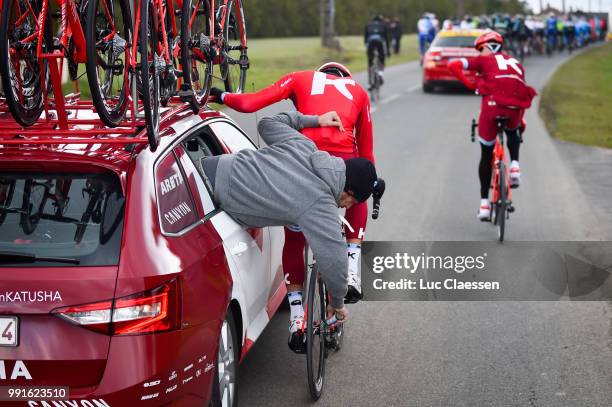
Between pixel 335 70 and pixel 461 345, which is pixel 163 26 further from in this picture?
pixel 461 345

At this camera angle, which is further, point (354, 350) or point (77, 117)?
point (354, 350)

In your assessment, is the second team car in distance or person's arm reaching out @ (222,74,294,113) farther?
the second team car in distance

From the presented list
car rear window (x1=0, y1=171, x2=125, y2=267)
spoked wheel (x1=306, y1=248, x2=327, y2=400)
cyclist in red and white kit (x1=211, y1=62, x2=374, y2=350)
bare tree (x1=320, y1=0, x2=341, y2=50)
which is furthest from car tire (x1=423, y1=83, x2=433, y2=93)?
car rear window (x1=0, y1=171, x2=125, y2=267)

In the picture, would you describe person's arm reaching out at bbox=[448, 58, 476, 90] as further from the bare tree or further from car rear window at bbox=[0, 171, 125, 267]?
the bare tree

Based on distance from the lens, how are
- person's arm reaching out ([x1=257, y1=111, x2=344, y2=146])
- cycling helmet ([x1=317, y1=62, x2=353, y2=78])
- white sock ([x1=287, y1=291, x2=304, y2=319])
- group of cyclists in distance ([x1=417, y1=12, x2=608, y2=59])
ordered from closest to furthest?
1. person's arm reaching out ([x1=257, y1=111, x2=344, y2=146])
2. white sock ([x1=287, y1=291, x2=304, y2=319])
3. cycling helmet ([x1=317, y1=62, x2=353, y2=78])
4. group of cyclists in distance ([x1=417, y1=12, x2=608, y2=59])

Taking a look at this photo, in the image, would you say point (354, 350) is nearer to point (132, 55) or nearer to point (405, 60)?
point (132, 55)

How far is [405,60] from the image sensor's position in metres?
51.0

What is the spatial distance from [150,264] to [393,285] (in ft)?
14.3

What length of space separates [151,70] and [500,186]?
16.6 feet

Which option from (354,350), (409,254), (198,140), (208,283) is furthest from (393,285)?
(208,283)

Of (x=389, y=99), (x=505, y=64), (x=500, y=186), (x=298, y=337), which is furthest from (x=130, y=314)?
(x=389, y=99)

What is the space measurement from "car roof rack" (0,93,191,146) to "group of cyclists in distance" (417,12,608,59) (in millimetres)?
30784

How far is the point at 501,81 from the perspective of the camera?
10.4 meters

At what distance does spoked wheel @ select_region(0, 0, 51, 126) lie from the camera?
5652mm
